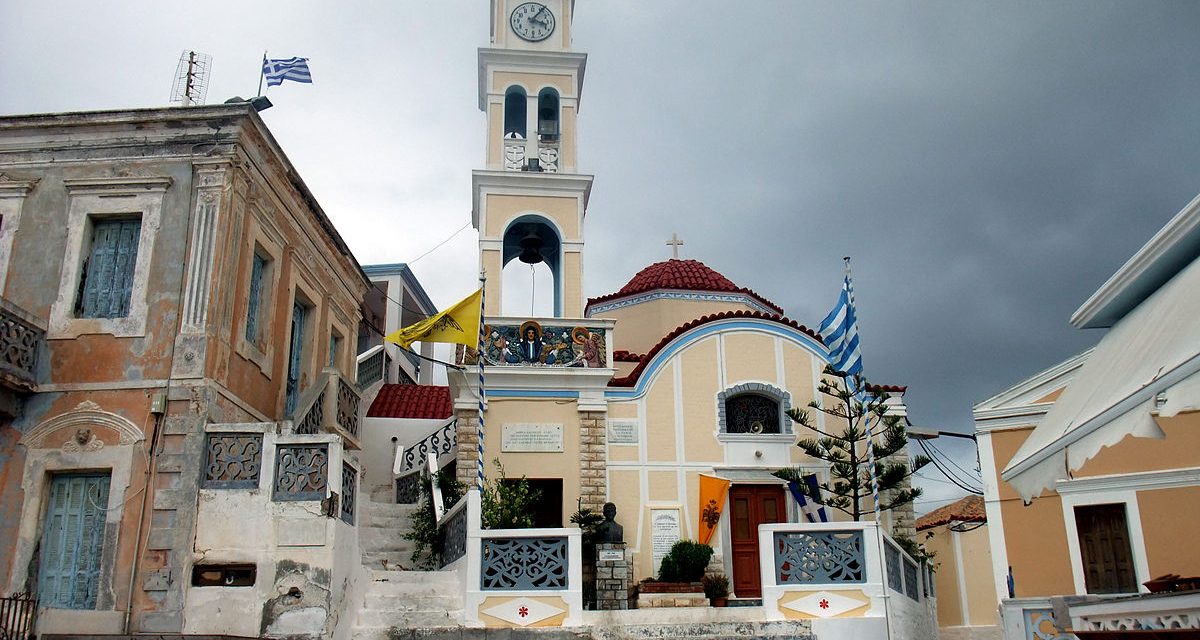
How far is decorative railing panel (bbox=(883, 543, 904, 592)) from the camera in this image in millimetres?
11891

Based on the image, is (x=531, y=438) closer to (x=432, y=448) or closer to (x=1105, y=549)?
(x=432, y=448)

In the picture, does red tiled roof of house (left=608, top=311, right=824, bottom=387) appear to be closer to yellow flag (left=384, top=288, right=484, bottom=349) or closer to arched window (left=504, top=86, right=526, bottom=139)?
yellow flag (left=384, top=288, right=484, bottom=349)

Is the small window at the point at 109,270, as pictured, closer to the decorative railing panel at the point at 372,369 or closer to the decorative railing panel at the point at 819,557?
the decorative railing panel at the point at 819,557

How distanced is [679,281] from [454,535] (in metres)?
9.96

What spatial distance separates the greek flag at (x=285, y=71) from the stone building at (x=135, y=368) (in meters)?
1.87

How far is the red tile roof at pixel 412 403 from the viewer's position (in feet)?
71.2

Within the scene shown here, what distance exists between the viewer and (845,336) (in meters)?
14.3

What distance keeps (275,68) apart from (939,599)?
1582 centimetres

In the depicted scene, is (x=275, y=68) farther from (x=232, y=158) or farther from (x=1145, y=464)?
(x=1145, y=464)

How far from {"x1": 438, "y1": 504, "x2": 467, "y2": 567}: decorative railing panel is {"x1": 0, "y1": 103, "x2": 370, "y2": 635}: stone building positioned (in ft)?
4.91

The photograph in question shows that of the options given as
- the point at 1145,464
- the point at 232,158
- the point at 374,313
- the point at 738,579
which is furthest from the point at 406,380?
the point at 1145,464

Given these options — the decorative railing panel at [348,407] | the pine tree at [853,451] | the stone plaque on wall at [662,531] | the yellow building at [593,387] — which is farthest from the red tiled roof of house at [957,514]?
the decorative railing panel at [348,407]

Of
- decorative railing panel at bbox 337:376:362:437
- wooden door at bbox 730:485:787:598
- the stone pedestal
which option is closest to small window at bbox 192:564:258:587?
decorative railing panel at bbox 337:376:362:437

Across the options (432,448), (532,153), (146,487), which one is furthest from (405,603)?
(532,153)
